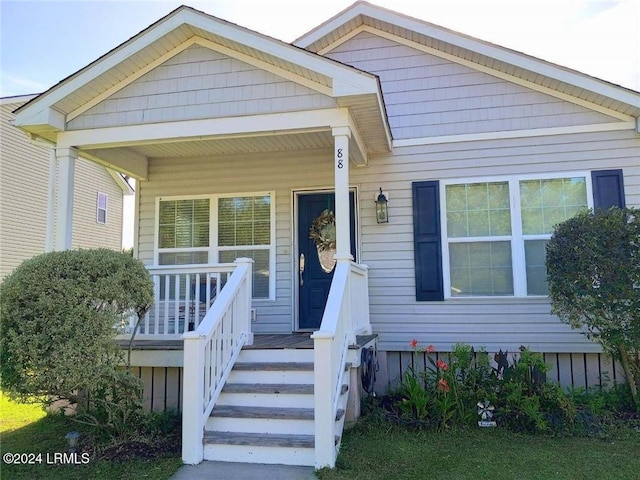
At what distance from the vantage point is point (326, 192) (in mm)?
6566

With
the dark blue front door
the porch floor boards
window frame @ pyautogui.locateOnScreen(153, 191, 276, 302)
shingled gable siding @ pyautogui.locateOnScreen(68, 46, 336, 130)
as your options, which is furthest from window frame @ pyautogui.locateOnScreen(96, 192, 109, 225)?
the porch floor boards

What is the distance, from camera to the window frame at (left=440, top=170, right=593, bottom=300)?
226 inches

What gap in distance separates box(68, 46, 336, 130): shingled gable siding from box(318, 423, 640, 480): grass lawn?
128 inches

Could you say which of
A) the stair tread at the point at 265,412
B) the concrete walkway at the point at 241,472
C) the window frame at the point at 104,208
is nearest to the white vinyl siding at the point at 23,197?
the window frame at the point at 104,208

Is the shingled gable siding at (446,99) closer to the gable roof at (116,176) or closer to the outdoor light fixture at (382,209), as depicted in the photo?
the outdoor light fixture at (382,209)

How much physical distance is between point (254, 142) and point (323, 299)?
2354mm

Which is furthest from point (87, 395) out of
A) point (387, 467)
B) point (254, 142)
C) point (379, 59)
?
point (379, 59)

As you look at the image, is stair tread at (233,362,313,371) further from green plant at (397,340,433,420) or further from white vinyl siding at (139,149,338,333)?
white vinyl siding at (139,149,338,333)

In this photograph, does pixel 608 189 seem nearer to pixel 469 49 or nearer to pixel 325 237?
pixel 469 49

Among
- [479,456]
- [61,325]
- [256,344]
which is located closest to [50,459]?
[61,325]

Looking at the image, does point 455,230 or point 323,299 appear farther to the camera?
point 323,299

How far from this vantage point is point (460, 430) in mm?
4387

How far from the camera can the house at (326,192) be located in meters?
4.16

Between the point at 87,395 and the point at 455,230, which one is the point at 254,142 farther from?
the point at 87,395
